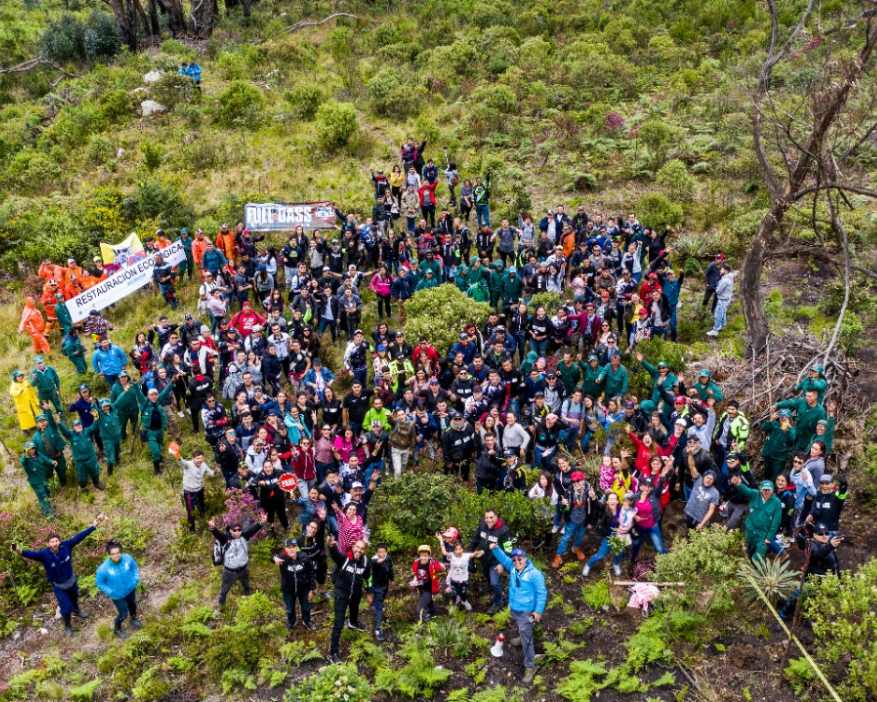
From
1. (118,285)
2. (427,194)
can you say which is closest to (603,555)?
(427,194)

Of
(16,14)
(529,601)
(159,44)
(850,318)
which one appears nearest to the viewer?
(529,601)

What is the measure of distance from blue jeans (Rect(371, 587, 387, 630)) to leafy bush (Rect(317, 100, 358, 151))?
19595mm

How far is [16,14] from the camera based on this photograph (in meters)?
43.2

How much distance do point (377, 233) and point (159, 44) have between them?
24.7 meters

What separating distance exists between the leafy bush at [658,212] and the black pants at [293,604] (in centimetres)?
1465

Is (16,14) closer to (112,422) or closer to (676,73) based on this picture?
(676,73)

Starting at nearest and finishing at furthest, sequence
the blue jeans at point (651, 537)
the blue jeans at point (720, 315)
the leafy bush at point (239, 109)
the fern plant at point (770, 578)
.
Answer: the fern plant at point (770, 578) < the blue jeans at point (651, 537) < the blue jeans at point (720, 315) < the leafy bush at point (239, 109)

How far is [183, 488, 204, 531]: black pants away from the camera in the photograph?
13195 millimetres

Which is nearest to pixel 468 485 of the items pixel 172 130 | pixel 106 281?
pixel 106 281

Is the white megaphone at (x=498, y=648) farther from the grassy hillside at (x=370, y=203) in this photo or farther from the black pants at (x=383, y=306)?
the black pants at (x=383, y=306)

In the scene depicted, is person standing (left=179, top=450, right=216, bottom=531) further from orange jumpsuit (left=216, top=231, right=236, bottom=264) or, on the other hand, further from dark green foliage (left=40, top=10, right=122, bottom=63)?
dark green foliage (left=40, top=10, right=122, bottom=63)

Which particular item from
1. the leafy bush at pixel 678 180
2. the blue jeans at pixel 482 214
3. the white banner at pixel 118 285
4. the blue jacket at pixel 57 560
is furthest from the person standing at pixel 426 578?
the leafy bush at pixel 678 180

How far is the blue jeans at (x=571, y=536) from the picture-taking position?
1188 centimetres

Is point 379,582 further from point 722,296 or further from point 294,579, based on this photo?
point 722,296
